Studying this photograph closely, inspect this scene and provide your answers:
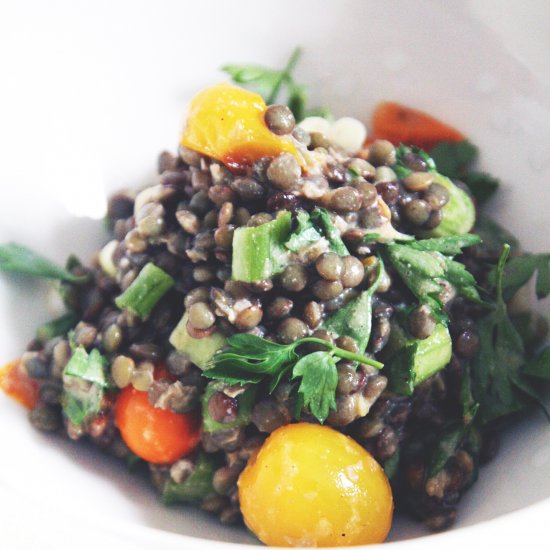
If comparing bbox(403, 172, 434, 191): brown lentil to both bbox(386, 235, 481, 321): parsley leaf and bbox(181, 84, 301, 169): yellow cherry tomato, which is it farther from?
bbox(181, 84, 301, 169): yellow cherry tomato

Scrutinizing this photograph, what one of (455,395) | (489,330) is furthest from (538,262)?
(455,395)

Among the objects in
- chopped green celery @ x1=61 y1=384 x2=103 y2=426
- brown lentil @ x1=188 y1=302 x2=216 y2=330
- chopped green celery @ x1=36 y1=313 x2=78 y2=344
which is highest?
brown lentil @ x1=188 y1=302 x2=216 y2=330

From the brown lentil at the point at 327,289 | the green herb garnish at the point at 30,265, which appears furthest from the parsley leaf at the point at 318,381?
the green herb garnish at the point at 30,265

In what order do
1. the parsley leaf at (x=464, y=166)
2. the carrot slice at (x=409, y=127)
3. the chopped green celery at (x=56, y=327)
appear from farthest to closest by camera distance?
1. the carrot slice at (x=409, y=127)
2. the parsley leaf at (x=464, y=166)
3. the chopped green celery at (x=56, y=327)

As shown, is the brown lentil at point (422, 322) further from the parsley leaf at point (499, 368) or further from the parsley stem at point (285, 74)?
the parsley stem at point (285, 74)

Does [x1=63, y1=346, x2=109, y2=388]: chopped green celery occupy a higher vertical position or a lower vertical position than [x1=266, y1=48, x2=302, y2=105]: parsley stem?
lower

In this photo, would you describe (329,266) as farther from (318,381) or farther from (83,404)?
(83,404)

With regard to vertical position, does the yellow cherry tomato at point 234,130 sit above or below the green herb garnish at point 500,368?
above

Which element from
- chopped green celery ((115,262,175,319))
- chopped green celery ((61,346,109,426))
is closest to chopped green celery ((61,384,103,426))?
chopped green celery ((61,346,109,426))

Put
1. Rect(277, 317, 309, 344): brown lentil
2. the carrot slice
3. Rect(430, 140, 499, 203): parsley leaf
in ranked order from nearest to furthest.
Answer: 1. Rect(277, 317, 309, 344): brown lentil
2. Rect(430, 140, 499, 203): parsley leaf
3. the carrot slice
